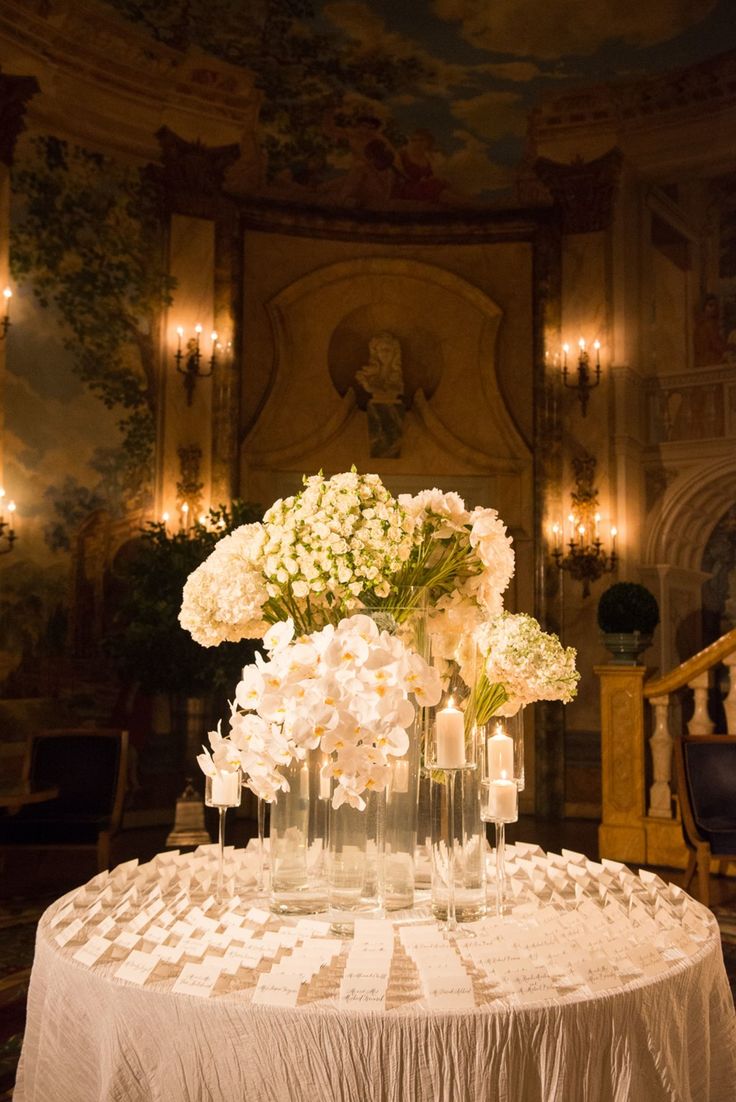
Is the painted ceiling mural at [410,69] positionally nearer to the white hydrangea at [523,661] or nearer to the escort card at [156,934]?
the white hydrangea at [523,661]

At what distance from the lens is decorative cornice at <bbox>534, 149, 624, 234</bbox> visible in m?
9.84

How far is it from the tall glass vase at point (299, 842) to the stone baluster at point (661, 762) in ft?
16.9

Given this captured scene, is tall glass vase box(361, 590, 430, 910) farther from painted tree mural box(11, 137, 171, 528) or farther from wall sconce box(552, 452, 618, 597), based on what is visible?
wall sconce box(552, 452, 618, 597)

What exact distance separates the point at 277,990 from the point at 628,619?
5731 millimetres

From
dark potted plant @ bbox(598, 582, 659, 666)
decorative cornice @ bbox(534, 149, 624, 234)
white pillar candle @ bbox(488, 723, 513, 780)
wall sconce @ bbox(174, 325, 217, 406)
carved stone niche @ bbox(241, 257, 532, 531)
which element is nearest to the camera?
white pillar candle @ bbox(488, 723, 513, 780)

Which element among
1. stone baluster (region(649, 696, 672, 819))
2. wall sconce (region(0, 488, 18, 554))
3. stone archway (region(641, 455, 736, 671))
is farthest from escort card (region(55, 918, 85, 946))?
stone archway (region(641, 455, 736, 671))

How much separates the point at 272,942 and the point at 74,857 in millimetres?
5666

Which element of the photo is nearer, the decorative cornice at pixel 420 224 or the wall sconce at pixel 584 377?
the wall sconce at pixel 584 377

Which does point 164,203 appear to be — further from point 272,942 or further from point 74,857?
point 272,942

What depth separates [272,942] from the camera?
1.97m

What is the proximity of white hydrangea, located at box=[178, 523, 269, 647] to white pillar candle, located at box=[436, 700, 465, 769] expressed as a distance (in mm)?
512

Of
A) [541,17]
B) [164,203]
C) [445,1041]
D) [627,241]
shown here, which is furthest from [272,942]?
[541,17]

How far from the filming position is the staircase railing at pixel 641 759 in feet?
22.2

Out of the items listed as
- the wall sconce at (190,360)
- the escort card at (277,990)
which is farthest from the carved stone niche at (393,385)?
the escort card at (277,990)
